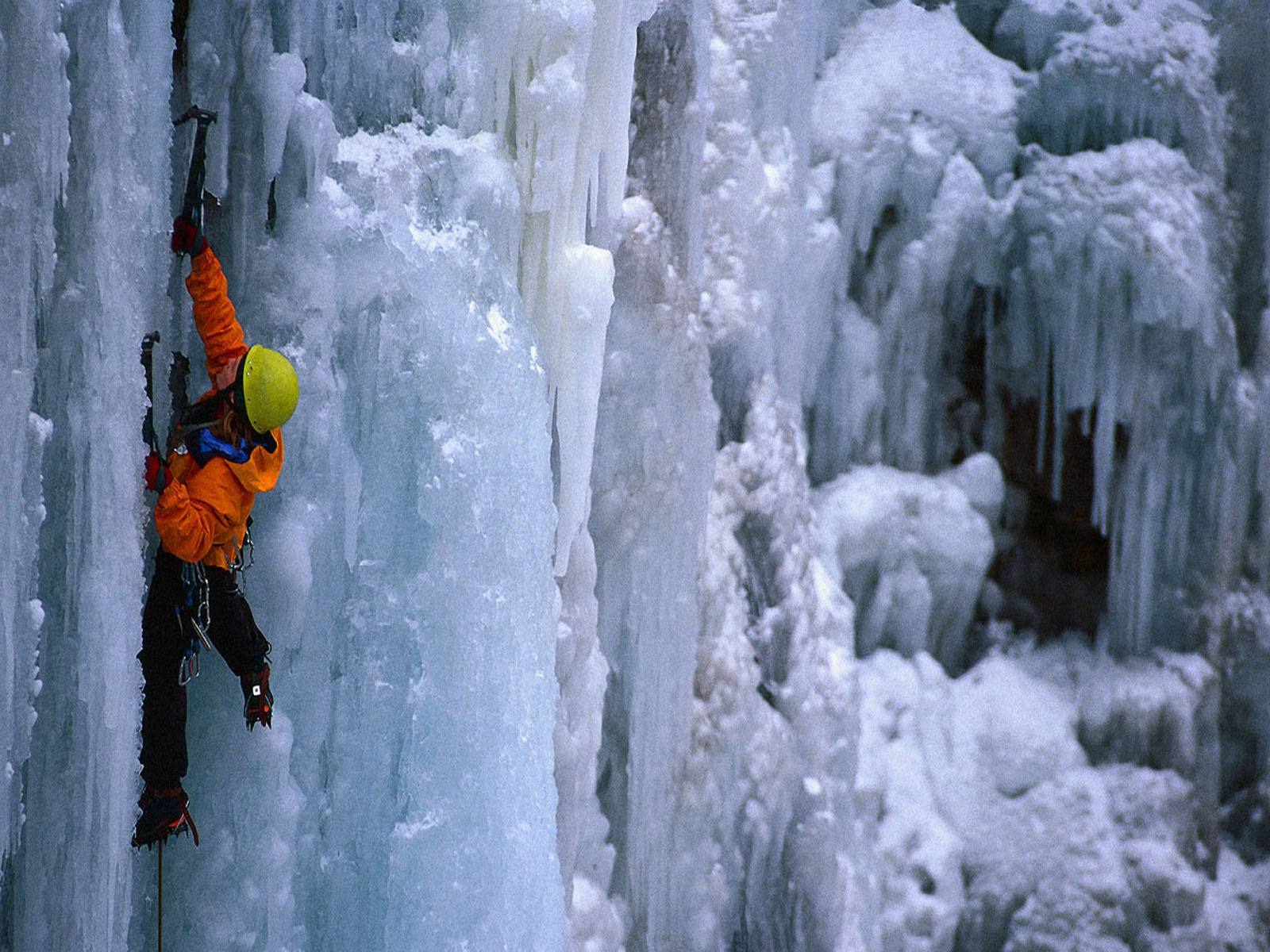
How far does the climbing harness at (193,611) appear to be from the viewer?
2660 millimetres

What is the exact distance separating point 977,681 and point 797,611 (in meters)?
2.04

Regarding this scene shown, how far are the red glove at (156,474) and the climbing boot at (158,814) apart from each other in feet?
1.92

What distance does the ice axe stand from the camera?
2729 mm

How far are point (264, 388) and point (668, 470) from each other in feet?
7.13

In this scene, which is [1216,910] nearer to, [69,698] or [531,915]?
[531,915]

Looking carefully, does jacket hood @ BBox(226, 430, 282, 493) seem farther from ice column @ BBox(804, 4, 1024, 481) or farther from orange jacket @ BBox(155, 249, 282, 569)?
ice column @ BBox(804, 4, 1024, 481)

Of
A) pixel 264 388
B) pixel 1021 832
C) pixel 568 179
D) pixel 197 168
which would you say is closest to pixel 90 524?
pixel 264 388

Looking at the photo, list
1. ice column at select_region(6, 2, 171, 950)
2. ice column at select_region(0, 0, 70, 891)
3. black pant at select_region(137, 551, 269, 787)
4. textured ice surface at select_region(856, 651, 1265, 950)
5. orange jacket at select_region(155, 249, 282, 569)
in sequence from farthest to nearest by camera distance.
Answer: textured ice surface at select_region(856, 651, 1265, 950) → black pant at select_region(137, 551, 269, 787) → orange jacket at select_region(155, 249, 282, 569) → ice column at select_region(6, 2, 171, 950) → ice column at select_region(0, 0, 70, 891)

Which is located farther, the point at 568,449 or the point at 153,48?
the point at 568,449

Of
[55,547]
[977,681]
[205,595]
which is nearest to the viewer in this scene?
[55,547]

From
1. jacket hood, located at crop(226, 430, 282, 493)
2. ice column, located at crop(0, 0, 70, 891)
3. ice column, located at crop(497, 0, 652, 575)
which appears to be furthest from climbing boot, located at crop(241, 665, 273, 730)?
ice column, located at crop(497, 0, 652, 575)

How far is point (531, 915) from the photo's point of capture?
3320 millimetres

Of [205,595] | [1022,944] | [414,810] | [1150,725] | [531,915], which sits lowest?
[1022,944]

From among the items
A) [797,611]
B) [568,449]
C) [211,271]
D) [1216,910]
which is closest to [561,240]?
[568,449]
